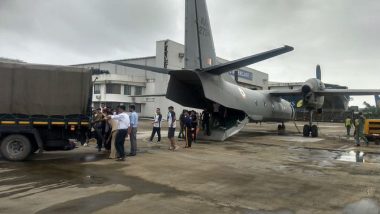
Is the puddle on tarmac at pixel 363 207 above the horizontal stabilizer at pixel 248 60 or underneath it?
underneath

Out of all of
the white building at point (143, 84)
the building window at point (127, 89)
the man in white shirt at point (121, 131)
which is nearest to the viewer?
the man in white shirt at point (121, 131)

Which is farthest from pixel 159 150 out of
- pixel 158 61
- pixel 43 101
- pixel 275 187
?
pixel 158 61

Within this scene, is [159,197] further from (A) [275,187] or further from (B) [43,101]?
(B) [43,101]

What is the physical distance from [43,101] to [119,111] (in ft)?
7.77

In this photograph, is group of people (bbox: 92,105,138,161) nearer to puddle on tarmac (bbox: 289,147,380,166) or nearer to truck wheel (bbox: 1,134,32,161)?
truck wheel (bbox: 1,134,32,161)

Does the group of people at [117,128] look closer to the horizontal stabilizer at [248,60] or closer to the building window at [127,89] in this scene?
the horizontal stabilizer at [248,60]

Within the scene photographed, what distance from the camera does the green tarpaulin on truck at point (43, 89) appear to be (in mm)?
10688

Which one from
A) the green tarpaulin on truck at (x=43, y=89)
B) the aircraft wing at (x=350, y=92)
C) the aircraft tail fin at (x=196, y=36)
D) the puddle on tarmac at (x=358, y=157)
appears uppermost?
the aircraft tail fin at (x=196, y=36)

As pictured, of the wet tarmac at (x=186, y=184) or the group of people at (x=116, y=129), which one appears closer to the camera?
the wet tarmac at (x=186, y=184)

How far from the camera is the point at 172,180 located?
8469 millimetres

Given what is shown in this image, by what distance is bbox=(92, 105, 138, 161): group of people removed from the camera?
38.2 feet

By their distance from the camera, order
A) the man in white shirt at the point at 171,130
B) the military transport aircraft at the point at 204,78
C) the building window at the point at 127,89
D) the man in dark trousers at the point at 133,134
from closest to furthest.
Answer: the man in dark trousers at the point at 133,134 → the man in white shirt at the point at 171,130 → the military transport aircraft at the point at 204,78 → the building window at the point at 127,89

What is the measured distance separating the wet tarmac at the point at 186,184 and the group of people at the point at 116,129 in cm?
49

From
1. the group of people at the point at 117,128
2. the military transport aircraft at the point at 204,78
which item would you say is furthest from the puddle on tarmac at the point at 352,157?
the group of people at the point at 117,128
